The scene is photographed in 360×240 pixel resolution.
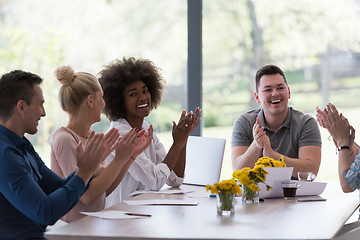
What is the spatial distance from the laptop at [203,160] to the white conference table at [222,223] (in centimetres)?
77

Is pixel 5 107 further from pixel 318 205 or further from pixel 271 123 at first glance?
pixel 271 123

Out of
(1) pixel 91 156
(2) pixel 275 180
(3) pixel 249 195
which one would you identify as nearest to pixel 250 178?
(3) pixel 249 195

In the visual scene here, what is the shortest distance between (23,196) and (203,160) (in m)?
1.63

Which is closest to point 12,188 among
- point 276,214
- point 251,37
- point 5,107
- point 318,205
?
point 5,107

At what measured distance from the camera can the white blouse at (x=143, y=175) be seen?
298 centimetres

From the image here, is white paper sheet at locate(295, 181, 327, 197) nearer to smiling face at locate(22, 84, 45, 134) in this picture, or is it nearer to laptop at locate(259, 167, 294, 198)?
laptop at locate(259, 167, 294, 198)

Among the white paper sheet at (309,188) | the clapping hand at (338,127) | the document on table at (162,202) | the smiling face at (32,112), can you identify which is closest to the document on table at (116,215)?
the document on table at (162,202)

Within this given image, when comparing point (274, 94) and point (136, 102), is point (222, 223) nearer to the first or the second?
point (136, 102)

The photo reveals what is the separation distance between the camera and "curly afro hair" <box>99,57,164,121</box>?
3242mm

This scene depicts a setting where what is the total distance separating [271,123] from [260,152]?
0.33m

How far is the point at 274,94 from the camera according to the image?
3.60 metres

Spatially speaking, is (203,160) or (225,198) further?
(203,160)

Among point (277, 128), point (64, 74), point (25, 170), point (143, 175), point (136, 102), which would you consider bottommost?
point (143, 175)

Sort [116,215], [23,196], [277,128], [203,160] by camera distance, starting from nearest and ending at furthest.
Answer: [23,196] < [116,215] < [203,160] < [277,128]
